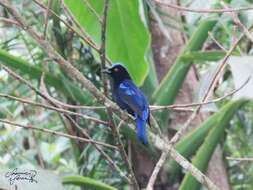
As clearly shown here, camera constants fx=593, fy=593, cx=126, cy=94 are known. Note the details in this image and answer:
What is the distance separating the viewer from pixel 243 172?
11.2 ft

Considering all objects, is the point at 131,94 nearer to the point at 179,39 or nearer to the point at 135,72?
the point at 135,72

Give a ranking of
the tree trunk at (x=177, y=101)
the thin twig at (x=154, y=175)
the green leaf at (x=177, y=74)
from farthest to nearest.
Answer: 1. the tree trunk at (x=177, y=101)
2. the green leaf at (x=177, y=74)
3. the thin twig at (x=154, y=175)

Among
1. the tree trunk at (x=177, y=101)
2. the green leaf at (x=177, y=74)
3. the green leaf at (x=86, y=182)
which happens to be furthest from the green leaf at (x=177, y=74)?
the green leaf at (x=86, y=182)

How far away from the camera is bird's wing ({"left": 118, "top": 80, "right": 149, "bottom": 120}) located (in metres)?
2.36

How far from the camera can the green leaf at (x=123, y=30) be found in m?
2.01

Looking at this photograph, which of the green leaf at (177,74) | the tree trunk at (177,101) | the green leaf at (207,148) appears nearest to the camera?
the green leaf at (207,148)

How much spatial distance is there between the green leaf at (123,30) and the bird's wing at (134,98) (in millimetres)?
203

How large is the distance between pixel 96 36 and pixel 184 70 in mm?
518

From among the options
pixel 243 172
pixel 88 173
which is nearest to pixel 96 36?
pixel 88 173

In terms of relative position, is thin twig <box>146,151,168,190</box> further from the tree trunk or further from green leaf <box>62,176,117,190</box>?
the tree trunk

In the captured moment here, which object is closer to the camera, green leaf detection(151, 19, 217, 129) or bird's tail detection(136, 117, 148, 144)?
bird's tail detection(136, 117, 148, 144)

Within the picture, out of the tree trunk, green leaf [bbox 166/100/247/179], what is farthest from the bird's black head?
green leaf [bbox 166/100/247/179]

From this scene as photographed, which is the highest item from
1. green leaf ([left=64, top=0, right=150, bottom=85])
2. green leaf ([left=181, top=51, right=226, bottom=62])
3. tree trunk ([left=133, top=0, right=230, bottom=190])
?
green leaf ([left=64, top=0, right=150, bottom=85])

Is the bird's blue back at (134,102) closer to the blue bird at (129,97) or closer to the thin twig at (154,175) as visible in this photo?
the blue bird at (129,97)
